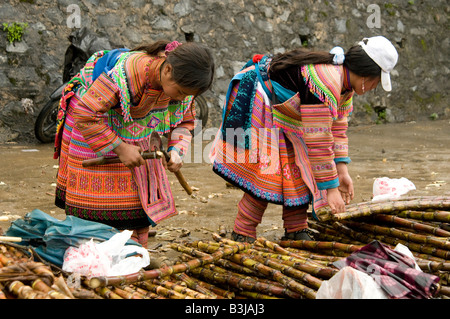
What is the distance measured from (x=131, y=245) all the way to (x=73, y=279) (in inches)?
14.2

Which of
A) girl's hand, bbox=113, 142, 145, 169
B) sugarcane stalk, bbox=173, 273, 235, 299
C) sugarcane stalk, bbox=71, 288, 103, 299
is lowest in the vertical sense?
sugarcane stalk, bbox=173, 273, 235, 299

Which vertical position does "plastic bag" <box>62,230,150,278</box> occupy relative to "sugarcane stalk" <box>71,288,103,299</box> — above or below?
above

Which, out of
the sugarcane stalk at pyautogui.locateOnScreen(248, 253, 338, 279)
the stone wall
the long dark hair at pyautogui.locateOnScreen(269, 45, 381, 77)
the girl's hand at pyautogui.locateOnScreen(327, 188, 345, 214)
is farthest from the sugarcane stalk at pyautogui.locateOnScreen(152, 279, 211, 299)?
the stone wall

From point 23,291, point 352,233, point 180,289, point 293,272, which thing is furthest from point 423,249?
point 23,291

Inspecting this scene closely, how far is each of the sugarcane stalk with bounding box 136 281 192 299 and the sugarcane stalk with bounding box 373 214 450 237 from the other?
1093 millimetres

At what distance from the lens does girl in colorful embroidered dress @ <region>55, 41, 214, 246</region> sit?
2516mm

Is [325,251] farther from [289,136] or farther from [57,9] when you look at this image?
[57,9]

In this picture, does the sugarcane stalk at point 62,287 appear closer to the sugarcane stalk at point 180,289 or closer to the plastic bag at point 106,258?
the plastic bag at point 106,258

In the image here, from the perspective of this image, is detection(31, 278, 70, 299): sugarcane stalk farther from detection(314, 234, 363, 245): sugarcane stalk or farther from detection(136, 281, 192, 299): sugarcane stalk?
detection(314, 234, 363, 245): sugarcane stalk

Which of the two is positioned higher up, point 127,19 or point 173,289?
point 127,19

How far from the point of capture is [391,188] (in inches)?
119

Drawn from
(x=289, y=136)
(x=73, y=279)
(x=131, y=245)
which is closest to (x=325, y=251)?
(x=289, y=136)

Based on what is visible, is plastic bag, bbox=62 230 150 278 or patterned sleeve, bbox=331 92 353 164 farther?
patterned sleeve, bbox=331 92 353 164

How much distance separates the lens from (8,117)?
621 centimetres
